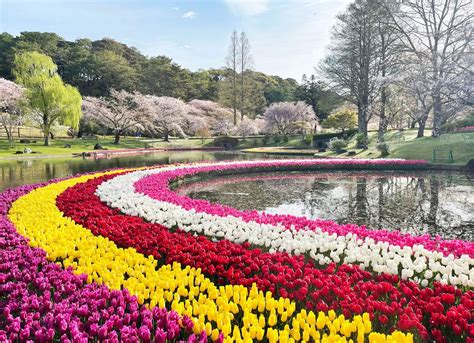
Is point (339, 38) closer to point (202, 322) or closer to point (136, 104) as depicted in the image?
point (136, 104)

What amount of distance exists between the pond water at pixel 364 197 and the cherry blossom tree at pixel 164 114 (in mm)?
35495

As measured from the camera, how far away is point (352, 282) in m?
3.68

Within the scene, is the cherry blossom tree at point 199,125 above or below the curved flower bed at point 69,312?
above

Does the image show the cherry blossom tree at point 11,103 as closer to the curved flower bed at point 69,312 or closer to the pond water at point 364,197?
the pond water at point 364,197

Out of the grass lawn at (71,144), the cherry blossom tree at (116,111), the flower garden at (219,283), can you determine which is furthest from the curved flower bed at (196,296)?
the cherry blossom tree at (116,111)

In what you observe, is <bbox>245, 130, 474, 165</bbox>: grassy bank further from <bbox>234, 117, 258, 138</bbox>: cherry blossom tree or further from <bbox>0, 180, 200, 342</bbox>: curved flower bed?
<bbox>234, 117, 258, 138</bbox>: cherry blossom tree

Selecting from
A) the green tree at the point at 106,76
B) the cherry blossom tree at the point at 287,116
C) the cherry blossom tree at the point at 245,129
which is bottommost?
the cherry blossom tree at the point at 245,129

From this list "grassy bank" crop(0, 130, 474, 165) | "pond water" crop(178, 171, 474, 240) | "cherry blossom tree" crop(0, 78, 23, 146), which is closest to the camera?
"pond water" crop(178, 171, 474, 240)

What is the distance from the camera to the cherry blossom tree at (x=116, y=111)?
4794 centimetres

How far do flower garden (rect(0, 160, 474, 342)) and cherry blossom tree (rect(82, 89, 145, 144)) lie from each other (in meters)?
42.6

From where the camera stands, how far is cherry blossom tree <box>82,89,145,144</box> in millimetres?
47938

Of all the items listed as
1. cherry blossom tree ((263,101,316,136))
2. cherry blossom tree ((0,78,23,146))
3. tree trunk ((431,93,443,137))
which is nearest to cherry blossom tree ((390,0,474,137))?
tree trunk ((431,93,443,137))

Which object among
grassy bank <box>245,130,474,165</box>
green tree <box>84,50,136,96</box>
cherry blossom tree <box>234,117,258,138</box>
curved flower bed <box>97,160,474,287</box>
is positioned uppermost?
green tree <box>84,50,136,96</box>

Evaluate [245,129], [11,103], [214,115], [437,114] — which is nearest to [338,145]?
[437,114]
